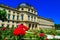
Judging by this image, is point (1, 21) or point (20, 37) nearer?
point (20, 37)

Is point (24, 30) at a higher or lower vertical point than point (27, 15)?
lower

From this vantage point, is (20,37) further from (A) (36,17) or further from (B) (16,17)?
(A) (36,17)

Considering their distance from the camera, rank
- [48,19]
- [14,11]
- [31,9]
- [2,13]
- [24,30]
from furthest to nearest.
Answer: [48,19], [31,9], [14,11], [2,13], [24,30]

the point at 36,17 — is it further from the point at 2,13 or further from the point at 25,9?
the point at 2,13

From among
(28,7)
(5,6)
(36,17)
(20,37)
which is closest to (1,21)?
(5,6)

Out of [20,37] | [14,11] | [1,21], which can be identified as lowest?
[20,37]

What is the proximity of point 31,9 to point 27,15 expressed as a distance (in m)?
3.08

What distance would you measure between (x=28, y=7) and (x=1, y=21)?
11.8 m

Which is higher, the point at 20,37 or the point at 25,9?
the point at 25,9

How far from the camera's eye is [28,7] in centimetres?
5166

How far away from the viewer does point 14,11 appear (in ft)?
162

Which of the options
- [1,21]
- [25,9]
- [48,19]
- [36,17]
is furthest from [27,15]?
[48,19]

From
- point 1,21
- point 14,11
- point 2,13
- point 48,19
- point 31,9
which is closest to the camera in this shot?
point 2,13

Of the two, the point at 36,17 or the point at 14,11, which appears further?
the point at 36,17
